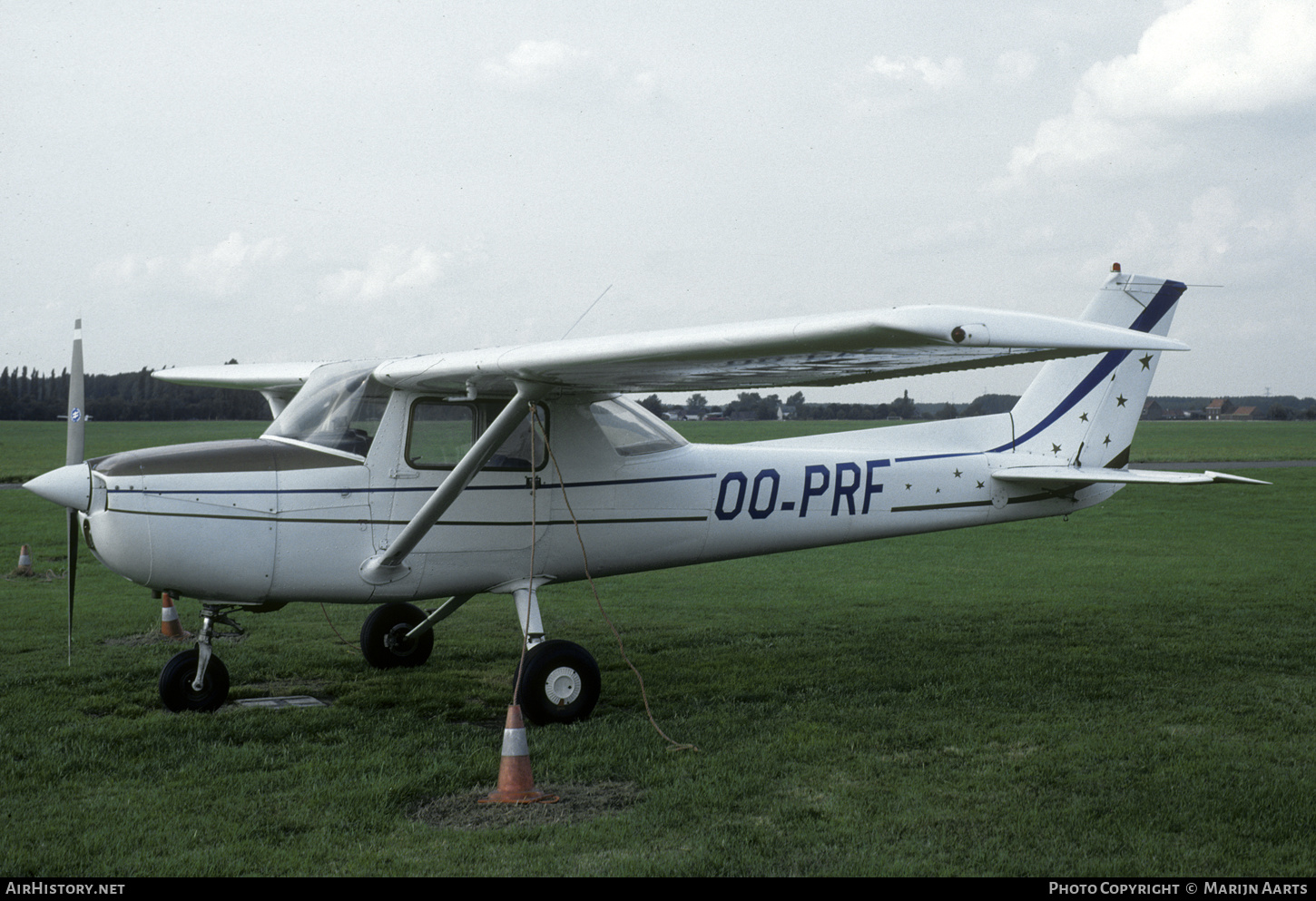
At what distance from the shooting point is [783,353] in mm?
5105

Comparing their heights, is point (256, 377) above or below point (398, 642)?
above

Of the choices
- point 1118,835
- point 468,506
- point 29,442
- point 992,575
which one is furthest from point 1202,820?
point 29,442

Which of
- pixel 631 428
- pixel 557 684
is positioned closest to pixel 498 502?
pixel 631 428

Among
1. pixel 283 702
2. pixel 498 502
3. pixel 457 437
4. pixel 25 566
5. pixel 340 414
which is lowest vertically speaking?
pixel 25 566

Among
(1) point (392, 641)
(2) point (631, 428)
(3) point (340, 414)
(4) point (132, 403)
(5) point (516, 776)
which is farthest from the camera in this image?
(4) point (132, 403)

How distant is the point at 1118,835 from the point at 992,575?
30.5 ft

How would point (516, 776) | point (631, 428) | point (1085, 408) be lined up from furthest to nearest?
point (1085, 408), point (631, 428), point (516, 776)

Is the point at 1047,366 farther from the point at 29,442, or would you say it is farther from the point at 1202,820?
the point at 29,442

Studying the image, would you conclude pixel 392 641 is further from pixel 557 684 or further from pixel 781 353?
pixel 781 353

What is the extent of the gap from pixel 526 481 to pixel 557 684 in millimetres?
1400

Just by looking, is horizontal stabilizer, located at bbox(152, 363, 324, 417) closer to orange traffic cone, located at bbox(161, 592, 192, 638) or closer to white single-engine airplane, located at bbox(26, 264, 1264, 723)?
white single-engine airplane, located at bbox(26, 264, 1264, 723)

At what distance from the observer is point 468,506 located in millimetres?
6895

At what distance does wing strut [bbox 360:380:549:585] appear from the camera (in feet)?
20.3

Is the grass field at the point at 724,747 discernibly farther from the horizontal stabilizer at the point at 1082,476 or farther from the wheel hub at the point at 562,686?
the horizontal stabilizer at the point at 1082,476
